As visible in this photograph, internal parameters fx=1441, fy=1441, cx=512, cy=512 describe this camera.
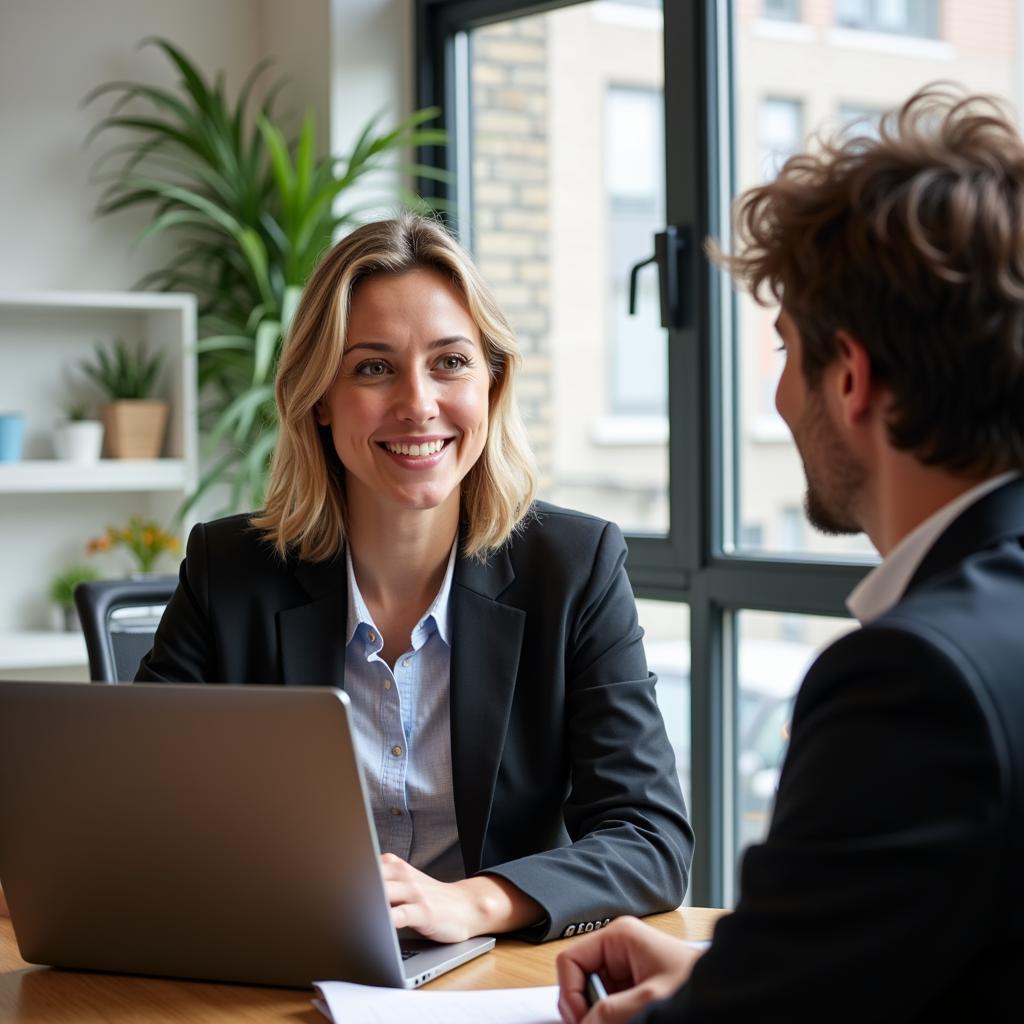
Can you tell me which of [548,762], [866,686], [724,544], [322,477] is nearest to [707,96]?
[724,544]

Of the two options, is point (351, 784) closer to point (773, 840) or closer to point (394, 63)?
point (773, 840)

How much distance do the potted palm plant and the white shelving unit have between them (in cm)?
10

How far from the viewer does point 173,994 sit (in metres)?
1.29

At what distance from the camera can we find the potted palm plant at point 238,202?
3.60 metres

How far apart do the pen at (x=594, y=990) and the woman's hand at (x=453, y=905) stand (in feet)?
0.68

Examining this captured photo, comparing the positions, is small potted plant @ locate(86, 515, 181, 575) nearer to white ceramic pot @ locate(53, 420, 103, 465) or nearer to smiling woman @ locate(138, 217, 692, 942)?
white ceramic pot @ locate(53, 420, 103, 465)

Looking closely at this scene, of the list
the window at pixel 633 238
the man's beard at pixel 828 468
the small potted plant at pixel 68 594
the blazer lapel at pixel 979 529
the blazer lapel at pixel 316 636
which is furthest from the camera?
the small potted plant at pixel 68 594

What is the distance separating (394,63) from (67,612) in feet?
5.59

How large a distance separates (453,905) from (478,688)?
45cm

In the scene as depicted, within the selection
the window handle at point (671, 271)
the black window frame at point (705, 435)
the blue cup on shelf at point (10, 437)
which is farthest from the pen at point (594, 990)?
the blue cup on shelf at point (10, 437)

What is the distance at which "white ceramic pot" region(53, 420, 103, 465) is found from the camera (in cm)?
362

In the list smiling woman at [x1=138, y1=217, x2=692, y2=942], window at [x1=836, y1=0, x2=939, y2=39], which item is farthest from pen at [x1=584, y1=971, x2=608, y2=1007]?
window at [x1=836, y1=0, x2=939, y2=39]

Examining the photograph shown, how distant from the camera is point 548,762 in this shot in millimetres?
1804

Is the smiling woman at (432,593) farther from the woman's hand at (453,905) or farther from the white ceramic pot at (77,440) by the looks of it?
the white ceramic pot at (77,440)
